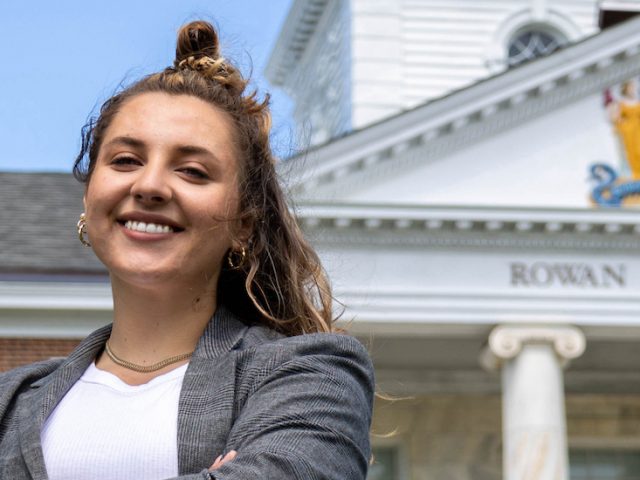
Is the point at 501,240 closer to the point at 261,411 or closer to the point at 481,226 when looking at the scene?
the point at 481,226

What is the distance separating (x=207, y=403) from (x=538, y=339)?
17911mm

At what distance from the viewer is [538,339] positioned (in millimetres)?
19750

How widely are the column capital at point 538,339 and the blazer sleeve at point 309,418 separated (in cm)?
1779

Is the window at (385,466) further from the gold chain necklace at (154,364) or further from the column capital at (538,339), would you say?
the gold chain necklace at (154,364)

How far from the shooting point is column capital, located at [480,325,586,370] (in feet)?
64.7

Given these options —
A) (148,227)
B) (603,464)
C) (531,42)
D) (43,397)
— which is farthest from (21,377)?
(531,42)

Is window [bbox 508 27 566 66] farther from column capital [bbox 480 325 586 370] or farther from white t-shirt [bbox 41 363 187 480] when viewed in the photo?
white t-shirt [bbox 41 363 187 480]

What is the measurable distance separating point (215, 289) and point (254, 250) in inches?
3.6

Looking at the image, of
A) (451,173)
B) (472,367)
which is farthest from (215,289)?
(472,367)

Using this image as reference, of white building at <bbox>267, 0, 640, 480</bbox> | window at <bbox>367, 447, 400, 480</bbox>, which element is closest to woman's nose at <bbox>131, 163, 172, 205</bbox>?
white building at <bbox>267, 0, 640, 480</bbox>

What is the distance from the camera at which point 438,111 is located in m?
20.0

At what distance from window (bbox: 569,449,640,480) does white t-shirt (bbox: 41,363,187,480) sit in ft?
79.3

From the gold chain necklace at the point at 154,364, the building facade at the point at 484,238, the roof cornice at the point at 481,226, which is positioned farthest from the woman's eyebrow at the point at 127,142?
the roof cornice at the point at 481,226

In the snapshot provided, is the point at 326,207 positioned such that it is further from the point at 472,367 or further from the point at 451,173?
the point at 472,367
